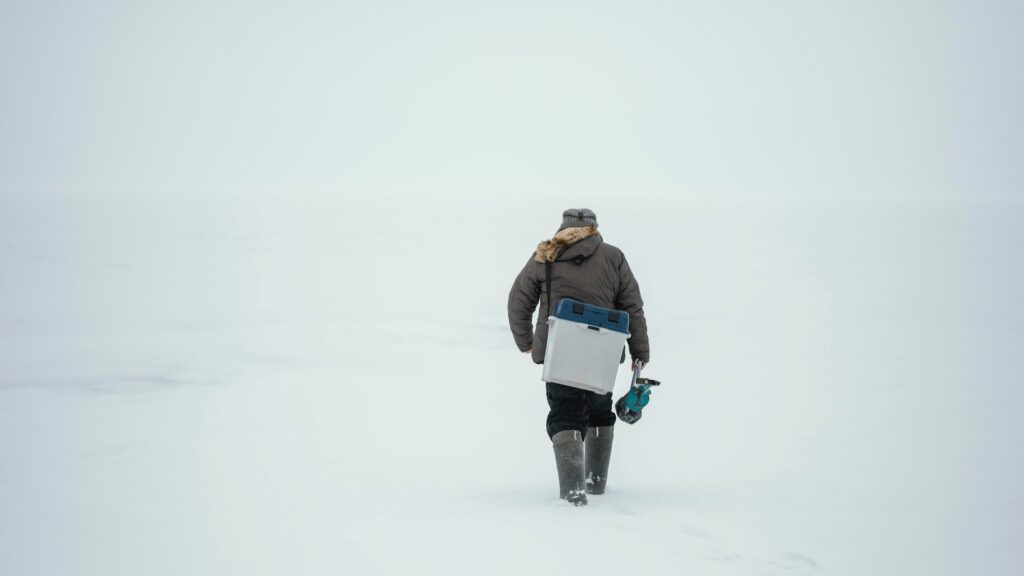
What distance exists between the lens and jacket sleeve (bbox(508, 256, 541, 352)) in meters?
4.83

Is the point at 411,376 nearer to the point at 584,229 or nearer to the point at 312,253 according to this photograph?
the point at 584,229

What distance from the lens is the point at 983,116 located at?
196625 millimetres

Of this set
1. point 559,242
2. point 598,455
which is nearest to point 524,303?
point 559,242

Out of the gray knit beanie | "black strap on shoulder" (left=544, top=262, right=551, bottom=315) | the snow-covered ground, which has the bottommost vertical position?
the snow-covered ground

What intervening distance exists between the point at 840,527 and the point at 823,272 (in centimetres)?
1451

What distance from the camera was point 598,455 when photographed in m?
5.03

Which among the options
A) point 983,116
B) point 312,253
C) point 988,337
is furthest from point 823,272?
point 983,116

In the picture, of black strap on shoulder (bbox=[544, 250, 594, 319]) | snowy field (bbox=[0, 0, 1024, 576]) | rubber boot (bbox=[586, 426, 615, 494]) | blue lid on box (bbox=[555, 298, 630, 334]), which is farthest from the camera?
rubber boot (bbox=[586, 426, 615, 494])

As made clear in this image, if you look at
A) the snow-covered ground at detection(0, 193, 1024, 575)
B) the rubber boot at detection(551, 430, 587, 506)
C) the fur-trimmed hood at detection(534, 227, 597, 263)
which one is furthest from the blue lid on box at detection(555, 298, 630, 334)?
the snow-covered ground at detection(0, 193, 1024, 575)

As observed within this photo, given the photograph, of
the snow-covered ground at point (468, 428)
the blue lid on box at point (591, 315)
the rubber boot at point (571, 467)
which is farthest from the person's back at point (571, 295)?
the snow-covered ground at point (468, 428)

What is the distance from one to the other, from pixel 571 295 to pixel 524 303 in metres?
0.24

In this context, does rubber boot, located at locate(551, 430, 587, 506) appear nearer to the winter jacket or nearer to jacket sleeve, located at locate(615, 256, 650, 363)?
the winter jacket

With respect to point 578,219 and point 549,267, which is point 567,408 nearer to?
point 549,267

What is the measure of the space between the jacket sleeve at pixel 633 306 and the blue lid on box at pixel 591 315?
0.57ft
